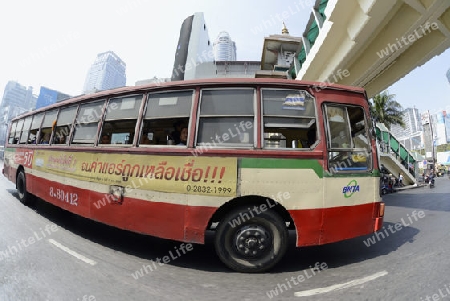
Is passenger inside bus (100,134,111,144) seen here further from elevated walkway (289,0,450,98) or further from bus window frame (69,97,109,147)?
elevated walkway (289,0,450,98)

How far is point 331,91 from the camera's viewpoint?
11.0 ft

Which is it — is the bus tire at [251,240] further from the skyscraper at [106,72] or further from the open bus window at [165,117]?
the skyscraper at [106,72]

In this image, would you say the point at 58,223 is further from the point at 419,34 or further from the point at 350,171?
the point at 419,34

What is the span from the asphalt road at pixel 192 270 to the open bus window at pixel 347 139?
1424 mm

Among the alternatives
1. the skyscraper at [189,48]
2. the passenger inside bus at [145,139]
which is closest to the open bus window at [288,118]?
the passenger inside bus at [145,139]

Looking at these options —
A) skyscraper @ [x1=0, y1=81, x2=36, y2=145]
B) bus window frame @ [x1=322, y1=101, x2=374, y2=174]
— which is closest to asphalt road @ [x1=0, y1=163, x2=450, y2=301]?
bus window frame @ [x1=322, y1=101, x2=374, y2=174]

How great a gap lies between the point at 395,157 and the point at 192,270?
17.6 metres

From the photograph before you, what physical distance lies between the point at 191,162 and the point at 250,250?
1.46 m

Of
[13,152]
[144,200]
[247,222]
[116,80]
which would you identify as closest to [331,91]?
[247,222]

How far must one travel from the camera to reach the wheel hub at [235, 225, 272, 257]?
3057 mm

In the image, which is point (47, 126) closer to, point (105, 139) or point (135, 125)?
point (105, 139)

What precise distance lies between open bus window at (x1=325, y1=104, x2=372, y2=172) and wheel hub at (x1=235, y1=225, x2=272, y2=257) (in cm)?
134

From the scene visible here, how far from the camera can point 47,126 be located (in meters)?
5.67

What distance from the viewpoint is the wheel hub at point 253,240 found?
10.0ft
